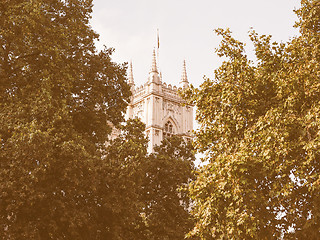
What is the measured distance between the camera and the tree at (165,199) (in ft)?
67.6

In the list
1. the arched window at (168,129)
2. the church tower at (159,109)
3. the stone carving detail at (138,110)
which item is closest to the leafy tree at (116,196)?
the church tower at (159,109)

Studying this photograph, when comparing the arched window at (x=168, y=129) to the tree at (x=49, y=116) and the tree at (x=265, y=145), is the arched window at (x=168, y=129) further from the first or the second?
the tree at (x=265, y=145)

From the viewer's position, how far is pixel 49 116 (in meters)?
15.1

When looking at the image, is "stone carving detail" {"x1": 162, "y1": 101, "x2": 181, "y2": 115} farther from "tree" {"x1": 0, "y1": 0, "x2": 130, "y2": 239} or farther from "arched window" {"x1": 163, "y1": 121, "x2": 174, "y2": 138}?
"tree" {"x1": 0, "y1": 0, "x2": 130, "y2": 239}

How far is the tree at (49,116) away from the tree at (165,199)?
466 centimetres

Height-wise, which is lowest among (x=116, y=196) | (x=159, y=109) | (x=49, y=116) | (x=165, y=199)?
(x=116, y=196)

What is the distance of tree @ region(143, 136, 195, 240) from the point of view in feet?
67.6

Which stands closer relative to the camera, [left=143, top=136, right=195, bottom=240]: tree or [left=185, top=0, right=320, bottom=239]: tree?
[left=185, top=0, right=320, bottom=239]: tree

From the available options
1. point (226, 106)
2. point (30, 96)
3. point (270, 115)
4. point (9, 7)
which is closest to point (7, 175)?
point (30, 96)

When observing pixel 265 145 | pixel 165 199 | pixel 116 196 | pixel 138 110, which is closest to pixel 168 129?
pixel 138 110

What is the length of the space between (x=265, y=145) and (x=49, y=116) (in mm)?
7659

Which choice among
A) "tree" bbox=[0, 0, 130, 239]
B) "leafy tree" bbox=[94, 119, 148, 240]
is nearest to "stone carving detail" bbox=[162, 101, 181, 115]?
"tree" bbox=[0, 0, 130, 239]

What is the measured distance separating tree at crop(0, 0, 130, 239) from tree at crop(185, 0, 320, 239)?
4.30 meters

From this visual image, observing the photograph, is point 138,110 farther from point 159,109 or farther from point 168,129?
point 168,129
